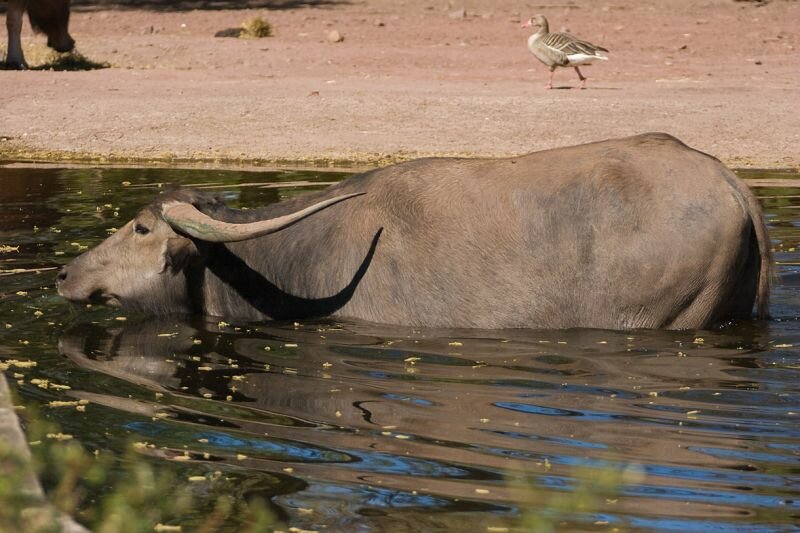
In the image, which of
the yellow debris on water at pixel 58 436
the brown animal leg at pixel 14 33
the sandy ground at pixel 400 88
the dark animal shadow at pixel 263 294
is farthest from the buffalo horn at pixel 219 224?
the brown animal leg at pixel 14 33

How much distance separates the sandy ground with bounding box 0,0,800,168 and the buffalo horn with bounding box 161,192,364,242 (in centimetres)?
660

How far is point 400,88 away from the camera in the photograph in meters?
18.9

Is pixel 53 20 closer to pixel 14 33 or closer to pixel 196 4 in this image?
pixel 14 33

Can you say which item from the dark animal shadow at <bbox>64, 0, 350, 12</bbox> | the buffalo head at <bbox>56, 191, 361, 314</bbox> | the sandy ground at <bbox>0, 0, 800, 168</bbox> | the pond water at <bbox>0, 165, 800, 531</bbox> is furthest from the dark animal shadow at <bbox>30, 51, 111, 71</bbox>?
the buffalo head at <bbox>56, 191, 361, 314</bbox>

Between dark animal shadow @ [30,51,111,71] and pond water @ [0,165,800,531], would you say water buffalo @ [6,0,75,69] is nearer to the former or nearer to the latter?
dark animal shadow @ [30,51,111,71]

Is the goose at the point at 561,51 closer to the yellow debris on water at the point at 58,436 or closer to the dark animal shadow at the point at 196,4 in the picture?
the dark animal shadow at the point at 196,4

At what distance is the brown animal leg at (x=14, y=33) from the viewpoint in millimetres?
20656

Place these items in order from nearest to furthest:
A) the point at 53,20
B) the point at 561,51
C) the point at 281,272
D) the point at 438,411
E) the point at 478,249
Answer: the point at 438,411
the point at 478,249
the point at 281,272
the point at 561,51
the point at 53,20

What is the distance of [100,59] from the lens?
74.3 feet

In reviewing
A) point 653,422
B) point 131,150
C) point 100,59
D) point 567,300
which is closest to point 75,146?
point 131,150

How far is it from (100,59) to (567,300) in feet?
53.5

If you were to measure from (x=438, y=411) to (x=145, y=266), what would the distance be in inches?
114

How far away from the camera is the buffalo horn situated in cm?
780

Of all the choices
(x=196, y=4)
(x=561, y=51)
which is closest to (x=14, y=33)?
(x=561, y=51)
